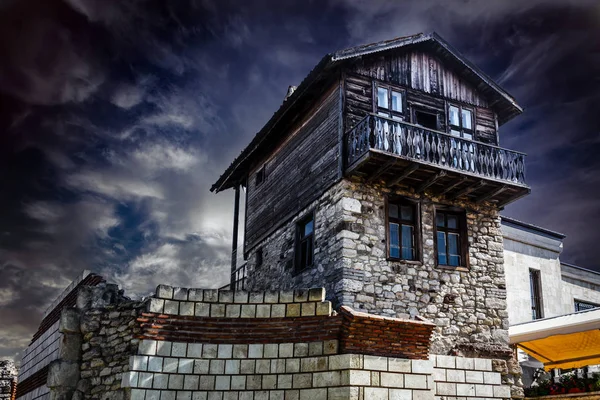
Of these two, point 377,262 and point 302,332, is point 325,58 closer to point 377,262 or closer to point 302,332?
point 377,262

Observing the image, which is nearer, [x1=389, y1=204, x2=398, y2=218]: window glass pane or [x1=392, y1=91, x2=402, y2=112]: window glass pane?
[x1=389, y1=204, x2=398, y2=218]: window glass pane

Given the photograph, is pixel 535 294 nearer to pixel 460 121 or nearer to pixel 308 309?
pixel 460 121

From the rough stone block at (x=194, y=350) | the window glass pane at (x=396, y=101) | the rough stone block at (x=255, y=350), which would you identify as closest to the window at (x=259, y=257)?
the window glass pane at (x=396, y=101)

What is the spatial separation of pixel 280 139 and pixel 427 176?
579cm

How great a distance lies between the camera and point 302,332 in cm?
1175

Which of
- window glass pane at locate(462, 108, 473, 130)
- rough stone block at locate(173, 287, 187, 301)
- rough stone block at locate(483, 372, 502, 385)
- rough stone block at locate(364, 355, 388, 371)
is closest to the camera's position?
rough stone block at locate(364, 355, 388, 371)

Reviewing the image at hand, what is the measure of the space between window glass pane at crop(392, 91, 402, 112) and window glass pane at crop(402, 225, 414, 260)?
3.27 metres

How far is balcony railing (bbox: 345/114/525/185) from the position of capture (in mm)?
14875

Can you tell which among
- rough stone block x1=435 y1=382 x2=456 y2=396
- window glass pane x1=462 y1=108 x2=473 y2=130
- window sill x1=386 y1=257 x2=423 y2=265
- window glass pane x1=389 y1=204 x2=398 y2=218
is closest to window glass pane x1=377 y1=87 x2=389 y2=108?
window glass pane x1=462 y1=108 x2=473 y2=130

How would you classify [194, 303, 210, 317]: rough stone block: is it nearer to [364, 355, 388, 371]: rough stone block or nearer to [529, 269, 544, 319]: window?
[364, 355, 388, 371]: rough stone block

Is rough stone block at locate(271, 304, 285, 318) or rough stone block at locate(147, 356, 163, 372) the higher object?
rough stone block at locate(271, 304, 285, 318)

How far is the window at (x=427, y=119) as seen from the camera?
17.2 m

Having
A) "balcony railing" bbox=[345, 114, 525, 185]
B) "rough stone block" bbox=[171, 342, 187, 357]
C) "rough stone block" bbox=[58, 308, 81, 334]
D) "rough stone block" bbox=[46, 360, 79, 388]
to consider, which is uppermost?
"balcony railing" bbox=[345, 114, 525, 185]

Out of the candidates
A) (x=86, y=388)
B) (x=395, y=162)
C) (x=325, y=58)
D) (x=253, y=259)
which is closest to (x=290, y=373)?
(x=86, y=388)
